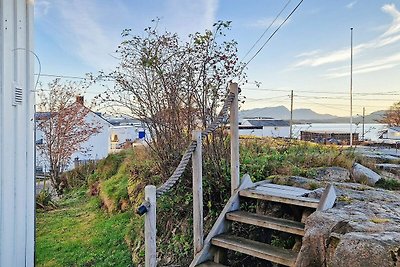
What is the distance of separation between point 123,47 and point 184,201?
207cm

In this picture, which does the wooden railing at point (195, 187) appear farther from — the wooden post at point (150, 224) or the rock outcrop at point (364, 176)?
the rock outcrop at point (364, 176)

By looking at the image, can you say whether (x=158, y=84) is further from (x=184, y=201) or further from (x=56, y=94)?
(x=56, y=94)

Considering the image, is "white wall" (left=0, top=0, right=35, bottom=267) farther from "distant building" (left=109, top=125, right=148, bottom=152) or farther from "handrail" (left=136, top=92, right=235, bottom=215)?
"distant building" (left=109, top=125, right=148, bottom=152)

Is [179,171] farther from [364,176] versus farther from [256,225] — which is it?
[364,176]

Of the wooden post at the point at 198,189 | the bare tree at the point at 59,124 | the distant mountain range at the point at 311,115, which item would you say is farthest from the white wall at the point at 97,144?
the wooden post at the point at 198,189

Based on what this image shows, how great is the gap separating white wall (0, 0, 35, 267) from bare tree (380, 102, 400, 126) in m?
19.0

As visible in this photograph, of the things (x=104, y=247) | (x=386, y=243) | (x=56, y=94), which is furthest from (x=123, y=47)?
(x=56, y=94)

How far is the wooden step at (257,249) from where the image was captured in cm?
226

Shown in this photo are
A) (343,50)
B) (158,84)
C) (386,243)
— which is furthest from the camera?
(343,50)

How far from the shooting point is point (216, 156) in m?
3.46

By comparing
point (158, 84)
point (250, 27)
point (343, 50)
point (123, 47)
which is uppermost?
point (343, 50)

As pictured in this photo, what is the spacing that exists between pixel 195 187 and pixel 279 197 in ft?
2.27

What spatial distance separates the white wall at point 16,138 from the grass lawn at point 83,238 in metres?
2.17

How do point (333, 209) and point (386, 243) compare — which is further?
point (333, 209)
